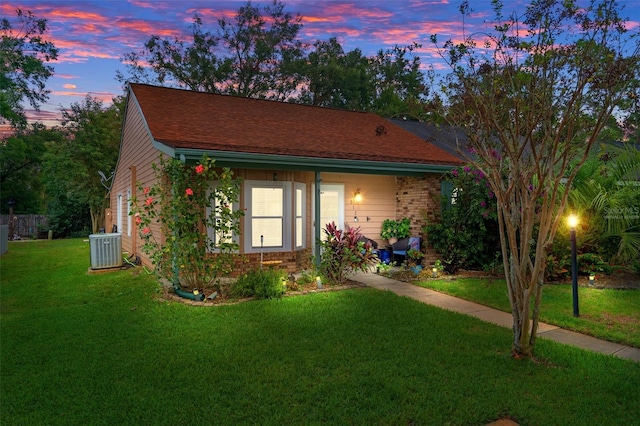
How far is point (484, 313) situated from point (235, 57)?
75.6ft

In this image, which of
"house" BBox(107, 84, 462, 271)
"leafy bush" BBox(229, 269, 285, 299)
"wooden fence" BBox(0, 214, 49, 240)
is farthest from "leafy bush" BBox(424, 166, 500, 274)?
"wooden fence" BBox(0, 214, 49, 240)

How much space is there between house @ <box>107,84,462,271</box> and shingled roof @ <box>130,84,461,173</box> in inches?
1.0

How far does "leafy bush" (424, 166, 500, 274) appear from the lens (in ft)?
30.0

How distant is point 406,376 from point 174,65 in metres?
24.7

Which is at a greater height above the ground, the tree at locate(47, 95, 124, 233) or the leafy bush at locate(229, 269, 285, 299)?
the tree at locate(47, 95, 124, 233)

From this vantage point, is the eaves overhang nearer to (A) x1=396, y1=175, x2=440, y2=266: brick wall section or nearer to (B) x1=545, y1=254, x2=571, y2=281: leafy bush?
(A) x1=396, y1=175, x2=440, y2=266: brick wall section

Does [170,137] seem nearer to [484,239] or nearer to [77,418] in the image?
[77,418]

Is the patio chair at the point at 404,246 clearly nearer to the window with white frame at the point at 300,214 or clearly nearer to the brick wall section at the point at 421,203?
the brick wall section at the point at 421,203

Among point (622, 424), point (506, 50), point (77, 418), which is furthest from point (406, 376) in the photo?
point (506, 50)

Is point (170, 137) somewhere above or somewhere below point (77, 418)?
above

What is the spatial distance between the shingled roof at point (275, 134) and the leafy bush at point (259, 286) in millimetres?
2301

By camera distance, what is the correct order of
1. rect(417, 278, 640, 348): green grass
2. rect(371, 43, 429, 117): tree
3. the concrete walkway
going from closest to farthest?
the concrete walkway < rect(417, 278, 640, 348): green grass < rect(371, 43, 429, 117): tree

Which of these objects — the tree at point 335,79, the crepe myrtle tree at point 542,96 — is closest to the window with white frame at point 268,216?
the crepe myrtle tree at point 542,96

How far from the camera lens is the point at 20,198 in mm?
28516
